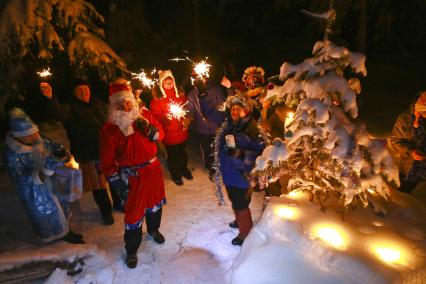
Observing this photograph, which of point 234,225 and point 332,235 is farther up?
point 332,235

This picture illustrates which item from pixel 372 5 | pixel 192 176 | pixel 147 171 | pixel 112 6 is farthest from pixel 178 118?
pixel 372 5

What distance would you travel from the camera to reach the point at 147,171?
4.36 meters

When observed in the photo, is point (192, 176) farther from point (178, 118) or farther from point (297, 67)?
point (297, 67)

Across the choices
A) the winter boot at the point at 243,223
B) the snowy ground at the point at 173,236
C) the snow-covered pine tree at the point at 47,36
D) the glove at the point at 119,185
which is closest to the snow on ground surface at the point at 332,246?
the winter boot at the point at 243,223

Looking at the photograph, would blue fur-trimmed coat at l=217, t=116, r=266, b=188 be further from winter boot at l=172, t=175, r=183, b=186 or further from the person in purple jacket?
winter boot at l=172, t=175, r=183, b=186

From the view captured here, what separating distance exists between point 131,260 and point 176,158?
9.08ft

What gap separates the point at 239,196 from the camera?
4688 mm

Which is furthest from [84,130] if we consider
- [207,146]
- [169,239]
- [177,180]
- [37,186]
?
[207,146]

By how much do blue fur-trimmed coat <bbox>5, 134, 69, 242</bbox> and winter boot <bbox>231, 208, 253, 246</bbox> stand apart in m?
2.55

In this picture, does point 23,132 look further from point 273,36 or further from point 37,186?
point 273,36

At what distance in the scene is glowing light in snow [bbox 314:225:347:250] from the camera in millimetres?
3432

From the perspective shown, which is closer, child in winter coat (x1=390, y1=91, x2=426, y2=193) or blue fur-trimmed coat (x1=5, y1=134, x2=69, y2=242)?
blue fur-trimmed coat (x1=5, y1=134, x2=69, y2=242)

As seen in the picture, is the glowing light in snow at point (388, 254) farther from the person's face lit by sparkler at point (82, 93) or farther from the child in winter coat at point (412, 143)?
the person's face lit by sparkler at point (82, 93)

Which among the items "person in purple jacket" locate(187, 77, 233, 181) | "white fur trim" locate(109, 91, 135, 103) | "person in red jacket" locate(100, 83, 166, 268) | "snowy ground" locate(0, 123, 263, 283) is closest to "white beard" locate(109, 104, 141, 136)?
"person in red jacket" locate(100, 83, 166, 268)
